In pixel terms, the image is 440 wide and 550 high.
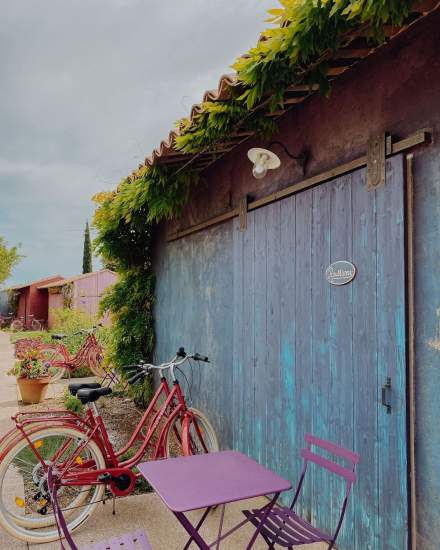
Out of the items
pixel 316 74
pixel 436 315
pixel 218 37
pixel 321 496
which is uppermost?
pixel 218 37

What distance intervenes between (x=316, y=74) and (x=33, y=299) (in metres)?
28.9

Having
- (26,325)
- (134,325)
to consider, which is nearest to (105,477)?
(134,325)

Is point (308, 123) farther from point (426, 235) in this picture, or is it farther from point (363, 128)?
point (426, 235)

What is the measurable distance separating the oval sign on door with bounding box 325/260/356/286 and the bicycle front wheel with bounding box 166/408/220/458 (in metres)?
1.70

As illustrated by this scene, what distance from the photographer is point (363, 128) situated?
109 inches

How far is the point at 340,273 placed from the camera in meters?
2.89

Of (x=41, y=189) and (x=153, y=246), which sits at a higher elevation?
(x=41, y=189)

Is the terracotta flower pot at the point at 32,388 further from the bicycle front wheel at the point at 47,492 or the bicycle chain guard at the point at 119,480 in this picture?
the bicycle chain guard at the point at 119,480

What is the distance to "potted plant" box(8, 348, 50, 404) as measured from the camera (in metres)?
7.30

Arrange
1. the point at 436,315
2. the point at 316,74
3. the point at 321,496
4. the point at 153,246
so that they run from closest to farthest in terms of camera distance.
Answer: the point at 436,315, the point at 316,74, the point at 321,496, the point at 153,246

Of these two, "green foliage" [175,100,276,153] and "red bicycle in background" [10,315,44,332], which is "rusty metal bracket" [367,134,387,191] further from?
"red bicycle in background" [10,315,44,332]

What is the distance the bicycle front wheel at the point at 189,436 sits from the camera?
361 centimetres

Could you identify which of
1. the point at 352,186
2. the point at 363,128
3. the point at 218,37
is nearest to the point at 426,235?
the point at 352,186

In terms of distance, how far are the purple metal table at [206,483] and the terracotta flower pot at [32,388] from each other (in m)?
5.62
